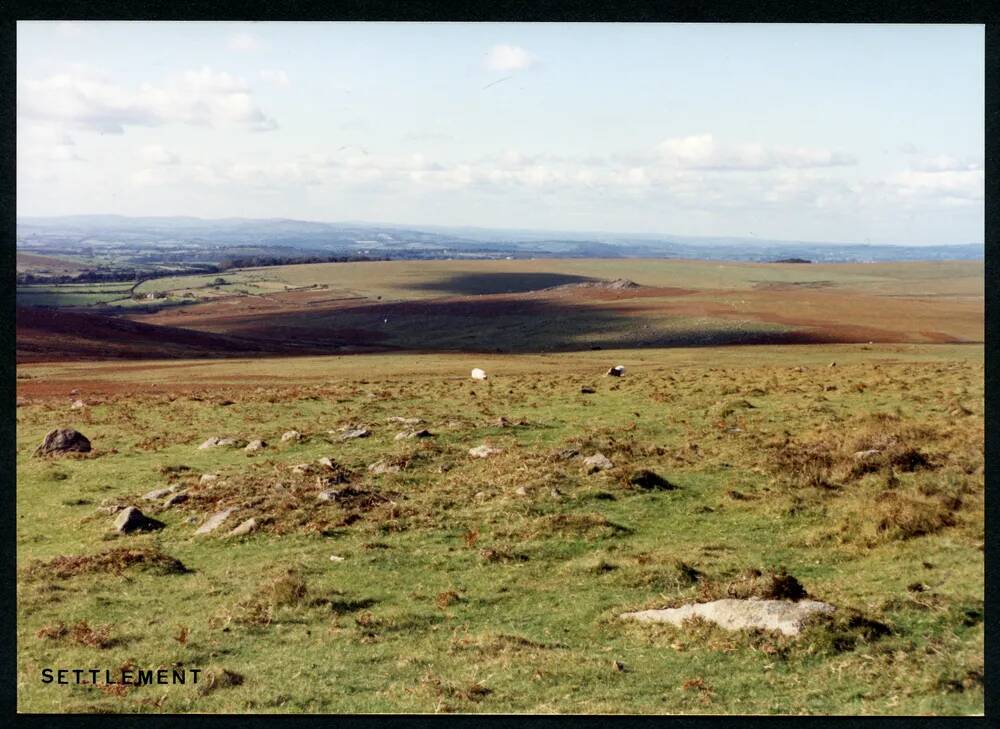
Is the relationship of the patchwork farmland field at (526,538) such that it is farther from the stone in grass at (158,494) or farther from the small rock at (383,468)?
the stone in grass at (158,494)

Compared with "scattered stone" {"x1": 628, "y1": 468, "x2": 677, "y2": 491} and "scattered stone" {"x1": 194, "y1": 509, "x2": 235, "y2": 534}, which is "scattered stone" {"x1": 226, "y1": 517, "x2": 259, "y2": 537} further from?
"scattered stone" {"x1": 628, "y1": 468, "x2": 677, "y2": 491}

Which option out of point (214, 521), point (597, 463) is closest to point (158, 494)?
point (214, 521)

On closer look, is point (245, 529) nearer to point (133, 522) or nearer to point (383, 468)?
point (133, 522)

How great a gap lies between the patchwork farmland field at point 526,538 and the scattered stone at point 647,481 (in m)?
0.06

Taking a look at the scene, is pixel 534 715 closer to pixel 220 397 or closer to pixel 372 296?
pixel 220 397

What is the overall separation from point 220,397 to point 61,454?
1010 centimetres

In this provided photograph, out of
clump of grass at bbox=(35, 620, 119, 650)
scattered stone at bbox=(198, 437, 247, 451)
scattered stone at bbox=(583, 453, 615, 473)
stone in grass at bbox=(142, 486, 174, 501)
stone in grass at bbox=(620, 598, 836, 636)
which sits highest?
scattered stone at bbox=(583, 453, 615, 473)

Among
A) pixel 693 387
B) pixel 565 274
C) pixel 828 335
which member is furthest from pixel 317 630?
pixel 565 274

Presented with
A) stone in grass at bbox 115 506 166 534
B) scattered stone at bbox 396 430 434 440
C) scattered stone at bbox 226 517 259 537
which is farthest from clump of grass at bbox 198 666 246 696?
scattered stone at bbox 396 430 434 440

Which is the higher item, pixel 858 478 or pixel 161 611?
pixel 858 478

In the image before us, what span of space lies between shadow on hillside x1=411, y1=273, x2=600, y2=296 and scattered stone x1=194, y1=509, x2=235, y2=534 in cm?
8798

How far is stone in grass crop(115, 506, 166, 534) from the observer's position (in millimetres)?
19859

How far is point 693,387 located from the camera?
1356 inches

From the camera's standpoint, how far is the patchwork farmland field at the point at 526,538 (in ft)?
42.7
